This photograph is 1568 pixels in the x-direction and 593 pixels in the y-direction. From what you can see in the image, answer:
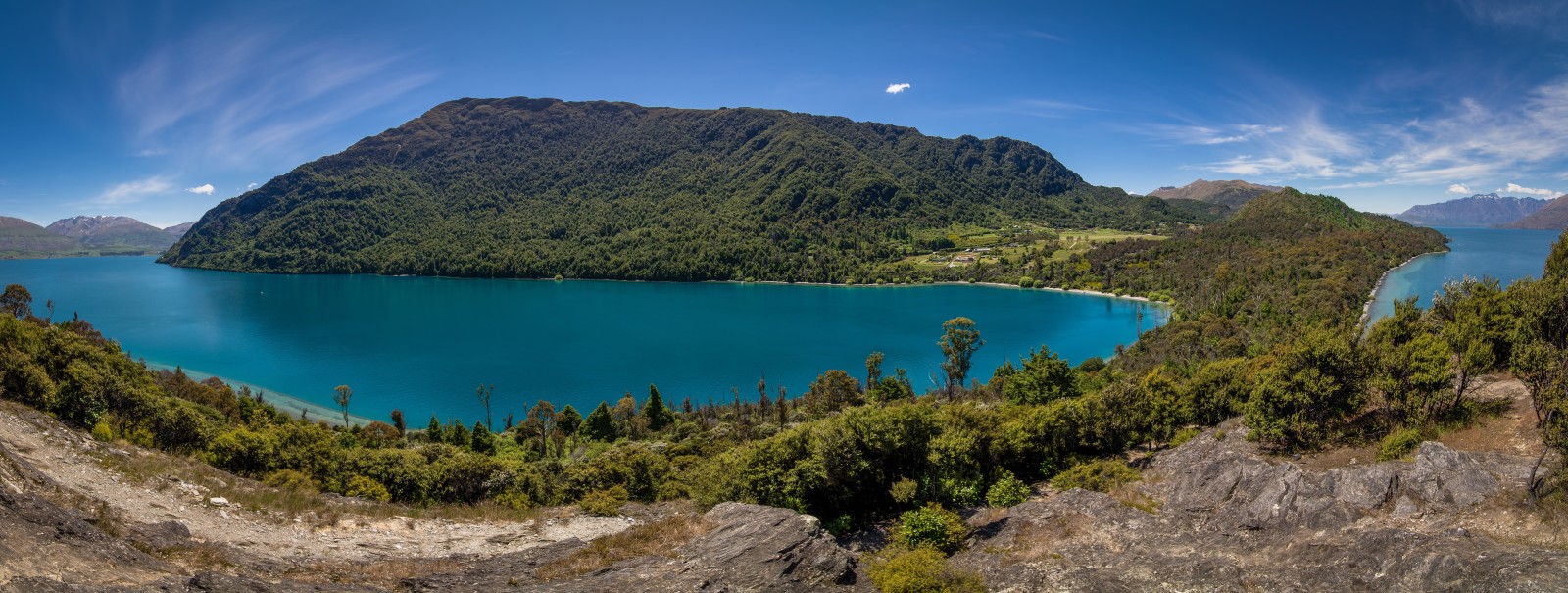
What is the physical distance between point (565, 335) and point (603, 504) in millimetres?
95657

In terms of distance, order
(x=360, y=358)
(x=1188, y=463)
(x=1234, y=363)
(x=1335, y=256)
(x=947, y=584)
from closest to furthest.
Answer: (x=947, y=584), (x=1188, y=463), (x=1234, y=363), (x=360, y=358), (x=1335, y=256)

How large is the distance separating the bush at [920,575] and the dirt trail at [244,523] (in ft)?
35.0

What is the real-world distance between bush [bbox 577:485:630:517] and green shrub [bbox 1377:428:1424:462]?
2704 centimetres

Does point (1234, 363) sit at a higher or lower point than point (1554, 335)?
lower

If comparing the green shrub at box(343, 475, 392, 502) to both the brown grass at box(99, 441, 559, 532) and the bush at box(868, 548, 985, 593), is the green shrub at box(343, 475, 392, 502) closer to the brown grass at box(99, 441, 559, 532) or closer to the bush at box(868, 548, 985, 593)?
the brown grass at box(99, 441, 559, 532)

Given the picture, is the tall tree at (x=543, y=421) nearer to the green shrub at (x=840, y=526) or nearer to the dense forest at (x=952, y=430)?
the dense forest at (x=952, y=430)

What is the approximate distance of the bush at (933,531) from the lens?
2159 cm

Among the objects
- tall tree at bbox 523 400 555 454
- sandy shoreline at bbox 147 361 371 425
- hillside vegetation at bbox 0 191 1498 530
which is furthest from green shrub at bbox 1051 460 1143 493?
sandy shoreline at bbox 147 361 371 425

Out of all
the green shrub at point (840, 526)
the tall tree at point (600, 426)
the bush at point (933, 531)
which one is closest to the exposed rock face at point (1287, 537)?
the bush at point (933, 531)

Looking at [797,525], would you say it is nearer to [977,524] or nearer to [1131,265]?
[977,524]

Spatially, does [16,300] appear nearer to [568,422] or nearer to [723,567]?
[568,422]

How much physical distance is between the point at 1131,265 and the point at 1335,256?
49.8 m

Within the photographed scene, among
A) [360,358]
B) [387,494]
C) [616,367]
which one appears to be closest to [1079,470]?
[387,494]

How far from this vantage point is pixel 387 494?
→ 26.9 m
